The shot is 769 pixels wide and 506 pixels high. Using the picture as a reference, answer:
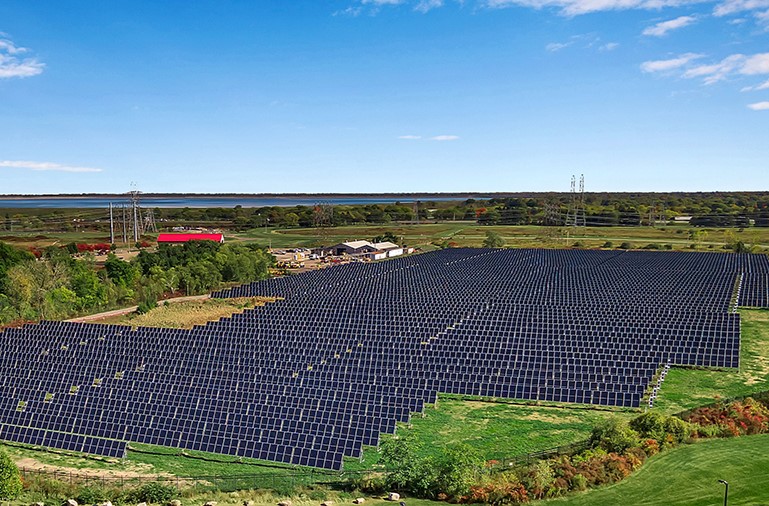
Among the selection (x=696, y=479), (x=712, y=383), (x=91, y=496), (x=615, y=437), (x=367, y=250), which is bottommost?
(x=696, y=479)

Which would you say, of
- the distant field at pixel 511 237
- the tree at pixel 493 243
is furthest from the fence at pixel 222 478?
the distant field at pixel 511 237

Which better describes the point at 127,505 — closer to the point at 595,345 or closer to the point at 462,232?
the point at 595,345

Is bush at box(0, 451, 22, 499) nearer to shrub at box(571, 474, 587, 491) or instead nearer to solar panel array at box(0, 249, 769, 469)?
solar panel array at box(0, 249, 769, 469)

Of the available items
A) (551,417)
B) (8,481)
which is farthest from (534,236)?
(8,481)

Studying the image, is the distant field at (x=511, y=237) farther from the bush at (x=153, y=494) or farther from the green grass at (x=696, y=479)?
the bush at (x=153, y=494)

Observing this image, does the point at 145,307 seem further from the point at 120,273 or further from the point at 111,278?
the point at 120,273
